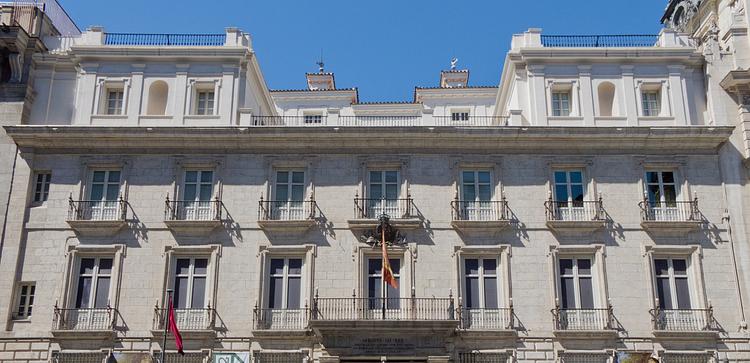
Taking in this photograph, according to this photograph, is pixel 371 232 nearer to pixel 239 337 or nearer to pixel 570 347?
pixel 239 337

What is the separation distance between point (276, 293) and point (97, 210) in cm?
741

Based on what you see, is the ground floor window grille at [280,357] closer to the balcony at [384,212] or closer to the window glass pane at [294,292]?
the window glass pane at [294,292]

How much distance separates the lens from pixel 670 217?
101ft

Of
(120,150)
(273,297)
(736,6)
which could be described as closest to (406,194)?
(273,297)

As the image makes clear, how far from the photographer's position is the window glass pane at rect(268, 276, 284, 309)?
30.0 meters

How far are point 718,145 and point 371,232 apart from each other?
13499 millimetres

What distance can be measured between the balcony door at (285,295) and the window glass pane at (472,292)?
584cm

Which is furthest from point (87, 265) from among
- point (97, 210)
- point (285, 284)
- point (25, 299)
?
point (285, 284)

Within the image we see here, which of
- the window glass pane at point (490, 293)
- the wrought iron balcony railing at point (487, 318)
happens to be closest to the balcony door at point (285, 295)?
the wrought iron balcony railing at point (487, 318)

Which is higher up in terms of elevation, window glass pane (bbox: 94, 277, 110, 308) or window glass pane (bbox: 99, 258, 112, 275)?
window glass pane (bbox: 99, 258, 112, 275)

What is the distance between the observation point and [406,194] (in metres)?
31.2

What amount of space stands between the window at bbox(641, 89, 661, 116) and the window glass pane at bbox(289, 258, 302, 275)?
14578mm

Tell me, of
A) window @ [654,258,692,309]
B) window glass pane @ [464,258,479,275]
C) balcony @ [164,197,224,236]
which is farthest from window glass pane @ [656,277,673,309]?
balcony @ [164,197,224,236]

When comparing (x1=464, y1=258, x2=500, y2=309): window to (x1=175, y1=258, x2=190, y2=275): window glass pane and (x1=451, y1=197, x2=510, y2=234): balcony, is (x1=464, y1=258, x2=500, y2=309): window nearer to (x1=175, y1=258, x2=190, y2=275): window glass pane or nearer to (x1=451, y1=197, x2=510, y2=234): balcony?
(x1=451, y1=197, x2=510, y2=234): balcony
